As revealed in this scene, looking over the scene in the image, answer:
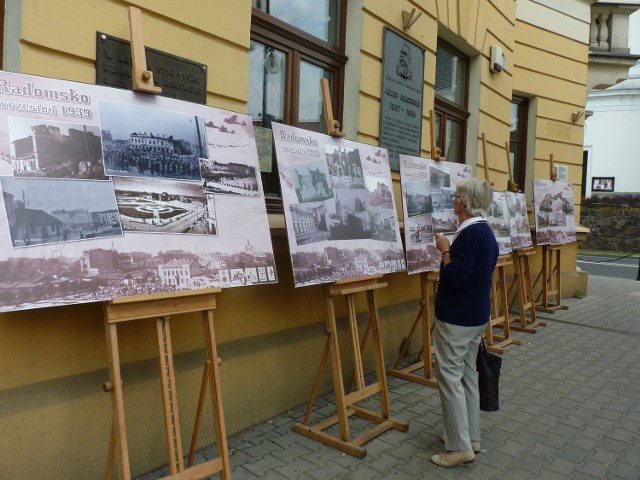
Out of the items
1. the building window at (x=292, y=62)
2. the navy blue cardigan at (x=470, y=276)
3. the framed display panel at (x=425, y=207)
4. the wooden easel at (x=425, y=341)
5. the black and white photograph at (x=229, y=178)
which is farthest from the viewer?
the wooden easel at (x=425, y=341)

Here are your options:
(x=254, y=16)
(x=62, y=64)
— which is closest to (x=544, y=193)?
(x=254, y=16)

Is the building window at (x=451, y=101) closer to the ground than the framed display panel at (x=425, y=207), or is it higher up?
higher up

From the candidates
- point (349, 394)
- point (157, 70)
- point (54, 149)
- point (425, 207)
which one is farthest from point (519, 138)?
point (54, 149)

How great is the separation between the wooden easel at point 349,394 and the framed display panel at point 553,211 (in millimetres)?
4858

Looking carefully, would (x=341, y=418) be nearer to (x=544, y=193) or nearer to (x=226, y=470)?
(x=226, y=470)

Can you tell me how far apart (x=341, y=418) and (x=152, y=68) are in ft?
8.32

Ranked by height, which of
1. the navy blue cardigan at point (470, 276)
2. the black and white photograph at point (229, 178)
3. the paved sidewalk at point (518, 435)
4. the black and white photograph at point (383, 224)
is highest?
the black and white photograph at point (229, 178)

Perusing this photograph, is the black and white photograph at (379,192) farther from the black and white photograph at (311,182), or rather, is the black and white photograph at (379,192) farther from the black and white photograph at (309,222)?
the black and white photograph at (309,222)

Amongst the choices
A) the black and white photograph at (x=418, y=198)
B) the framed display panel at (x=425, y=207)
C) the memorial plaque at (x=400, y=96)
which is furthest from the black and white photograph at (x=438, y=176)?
the memorial plaque at (x=400, y=96)

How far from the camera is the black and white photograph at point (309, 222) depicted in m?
3.23

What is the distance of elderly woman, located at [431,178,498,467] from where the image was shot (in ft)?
10.3

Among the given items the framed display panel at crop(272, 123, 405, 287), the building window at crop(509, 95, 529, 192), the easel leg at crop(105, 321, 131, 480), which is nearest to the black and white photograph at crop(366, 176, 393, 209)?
the framed display panel at crop(272, 123, 405, 287)

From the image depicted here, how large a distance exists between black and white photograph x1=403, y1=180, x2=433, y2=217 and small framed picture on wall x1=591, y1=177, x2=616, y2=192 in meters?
23.5

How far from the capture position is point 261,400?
149 inches
